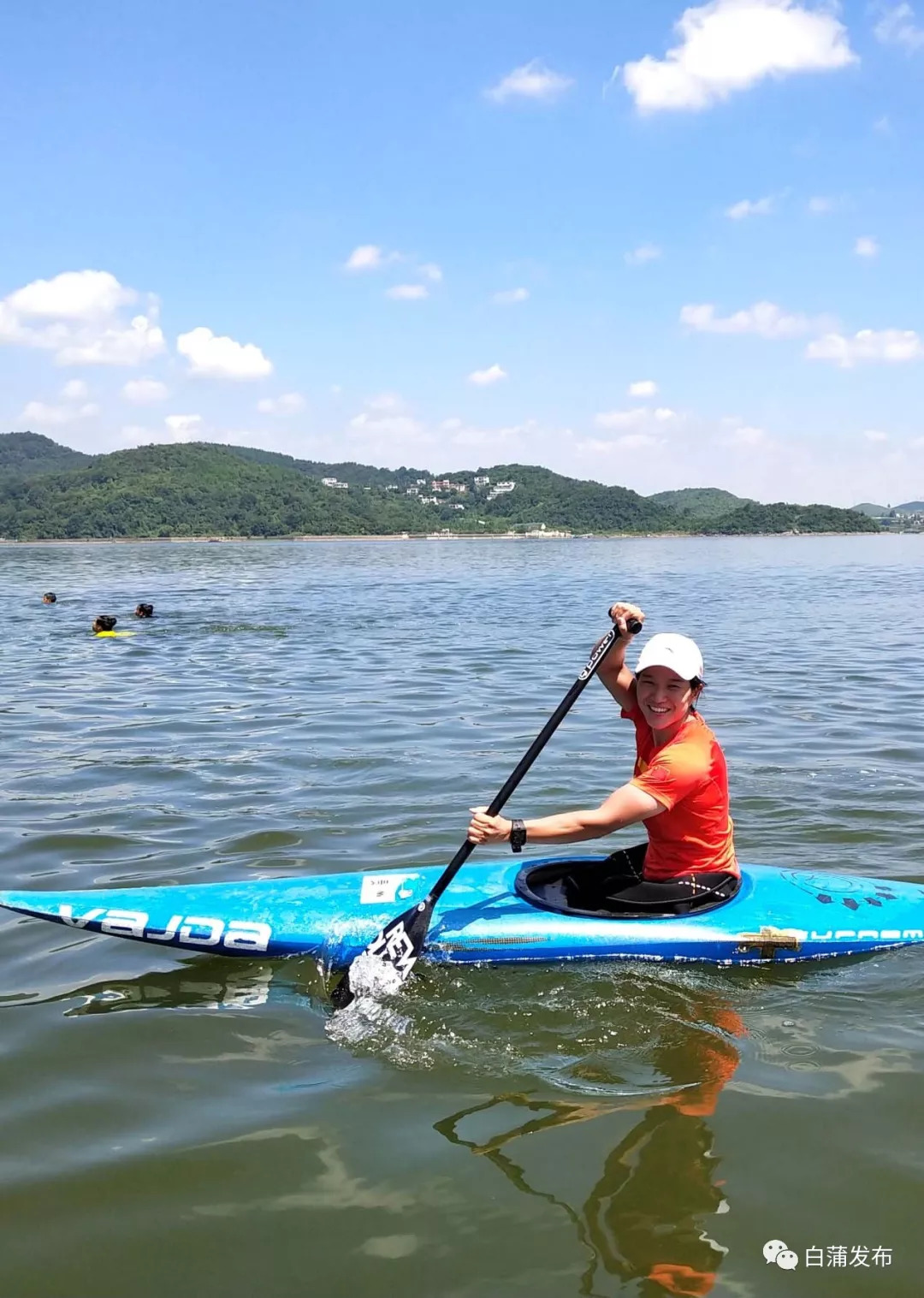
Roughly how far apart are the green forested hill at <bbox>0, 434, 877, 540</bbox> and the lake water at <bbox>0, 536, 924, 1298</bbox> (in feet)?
415

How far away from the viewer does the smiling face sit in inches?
193

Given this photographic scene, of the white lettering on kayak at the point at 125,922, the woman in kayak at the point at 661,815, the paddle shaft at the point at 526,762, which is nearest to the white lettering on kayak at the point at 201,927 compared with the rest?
the white lettering on kayak at the point at 125,922

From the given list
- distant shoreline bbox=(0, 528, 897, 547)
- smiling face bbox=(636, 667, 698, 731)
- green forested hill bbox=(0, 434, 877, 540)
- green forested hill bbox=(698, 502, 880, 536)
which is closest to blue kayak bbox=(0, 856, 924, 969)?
smiling face bbox=(636, 667, 698, 731)

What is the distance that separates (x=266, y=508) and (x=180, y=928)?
5701 inches

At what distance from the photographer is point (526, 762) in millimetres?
5582

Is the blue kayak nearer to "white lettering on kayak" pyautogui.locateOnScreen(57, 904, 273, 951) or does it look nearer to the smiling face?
"white lettering on kayak" pyautogui.locateOnScreen(57, 904, 273, 951)

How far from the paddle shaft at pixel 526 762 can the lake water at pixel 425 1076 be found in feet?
1.47

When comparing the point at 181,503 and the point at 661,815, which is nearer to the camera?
the point at 661,815

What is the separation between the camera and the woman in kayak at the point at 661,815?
4.81 metres

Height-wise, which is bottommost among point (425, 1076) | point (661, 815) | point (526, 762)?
point (425, 1076)

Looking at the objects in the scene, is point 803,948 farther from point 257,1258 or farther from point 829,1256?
point 257,1258

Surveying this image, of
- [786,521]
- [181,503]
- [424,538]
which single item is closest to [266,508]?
[181,503]

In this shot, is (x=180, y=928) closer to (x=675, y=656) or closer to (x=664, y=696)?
(x=664, y=696)

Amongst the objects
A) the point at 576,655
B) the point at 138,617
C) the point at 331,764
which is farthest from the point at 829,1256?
Answer: the point at 138,617
